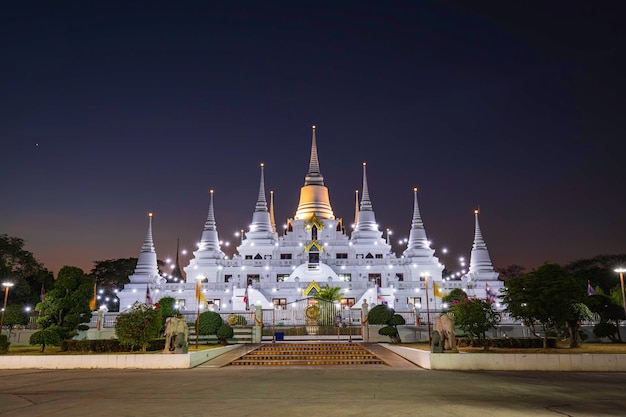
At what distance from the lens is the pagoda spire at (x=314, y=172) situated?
254 ft

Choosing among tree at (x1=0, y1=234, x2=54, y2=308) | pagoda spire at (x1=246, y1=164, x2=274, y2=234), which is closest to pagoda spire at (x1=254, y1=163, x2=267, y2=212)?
pagoda spire at (x1=246, y1=164, x2=274, y2=234)

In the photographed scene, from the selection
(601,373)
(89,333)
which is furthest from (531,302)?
(89,333)

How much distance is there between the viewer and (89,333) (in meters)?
35.6

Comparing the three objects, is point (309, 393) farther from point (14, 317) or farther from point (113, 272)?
point (113, 272)

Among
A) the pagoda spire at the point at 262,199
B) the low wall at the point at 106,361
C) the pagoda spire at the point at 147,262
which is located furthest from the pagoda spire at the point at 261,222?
the low wall at the point at 106,361

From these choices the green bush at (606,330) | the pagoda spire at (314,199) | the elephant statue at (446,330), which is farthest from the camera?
the pagoda spire at (314,199)

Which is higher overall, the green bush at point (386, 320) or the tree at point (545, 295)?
the tree at point (545, 295)

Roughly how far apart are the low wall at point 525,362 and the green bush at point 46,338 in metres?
20.5

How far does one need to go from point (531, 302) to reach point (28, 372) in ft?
76.6

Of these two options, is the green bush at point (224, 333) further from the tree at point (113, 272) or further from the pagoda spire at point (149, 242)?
the tree at point (113, 272)

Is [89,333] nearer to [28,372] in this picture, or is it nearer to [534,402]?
[28,372]

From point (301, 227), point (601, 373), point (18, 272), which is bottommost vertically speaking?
point (601, 373)

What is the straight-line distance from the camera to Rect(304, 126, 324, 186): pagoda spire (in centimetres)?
7731

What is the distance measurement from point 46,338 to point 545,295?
87.2 ft
